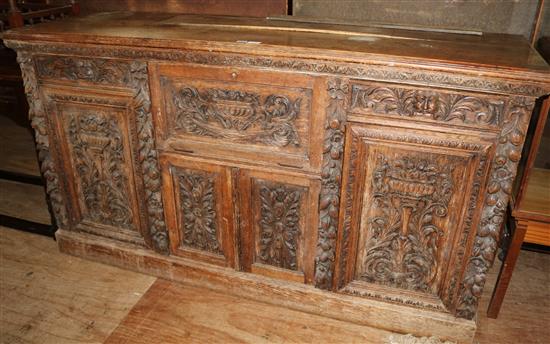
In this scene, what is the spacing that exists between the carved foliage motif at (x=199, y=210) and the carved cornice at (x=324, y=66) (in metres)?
0.47

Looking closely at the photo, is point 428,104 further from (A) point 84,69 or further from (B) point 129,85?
(A) point 84,69

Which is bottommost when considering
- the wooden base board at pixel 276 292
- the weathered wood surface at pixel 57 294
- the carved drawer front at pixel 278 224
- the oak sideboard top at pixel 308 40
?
the weathered wood surface at pixel 57 294

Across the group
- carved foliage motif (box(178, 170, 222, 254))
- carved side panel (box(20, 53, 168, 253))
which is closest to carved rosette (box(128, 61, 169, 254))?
carved side panel (box(20, 53, 168, 253))

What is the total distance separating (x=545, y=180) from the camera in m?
1.92

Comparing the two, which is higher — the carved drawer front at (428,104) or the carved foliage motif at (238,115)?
the carved drawer front at (428,104)

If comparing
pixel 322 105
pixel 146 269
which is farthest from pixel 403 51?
pixel 146 269

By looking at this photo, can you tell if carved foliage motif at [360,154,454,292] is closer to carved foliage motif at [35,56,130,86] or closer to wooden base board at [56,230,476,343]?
wooden base board at [56,230,476,343]

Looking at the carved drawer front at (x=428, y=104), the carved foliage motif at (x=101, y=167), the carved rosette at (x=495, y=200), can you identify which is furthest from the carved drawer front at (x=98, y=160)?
the carved rosette at (x=495, y=200)

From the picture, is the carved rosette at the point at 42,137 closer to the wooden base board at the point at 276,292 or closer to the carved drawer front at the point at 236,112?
the wooden base board at the point at 276,292

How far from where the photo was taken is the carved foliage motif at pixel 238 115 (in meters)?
1.62

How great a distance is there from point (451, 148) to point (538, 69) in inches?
13.1

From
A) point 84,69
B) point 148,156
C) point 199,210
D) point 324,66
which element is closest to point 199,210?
point 199,210

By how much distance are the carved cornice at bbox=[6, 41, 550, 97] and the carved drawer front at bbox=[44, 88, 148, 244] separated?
0.18 meters

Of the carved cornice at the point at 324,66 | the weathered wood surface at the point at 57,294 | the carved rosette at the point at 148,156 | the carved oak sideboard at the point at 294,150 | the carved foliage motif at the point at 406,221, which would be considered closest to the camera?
the carved cornice at the point at 324,66
